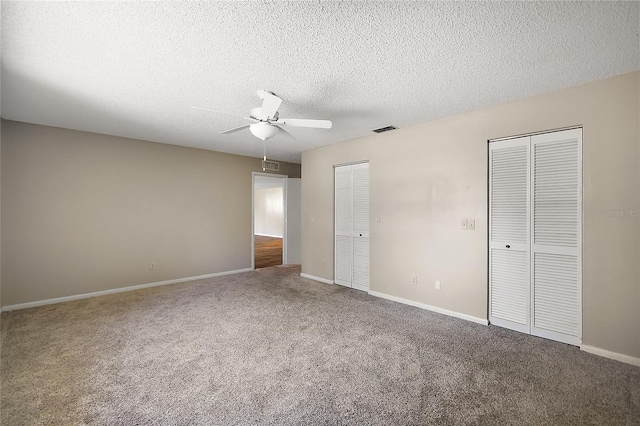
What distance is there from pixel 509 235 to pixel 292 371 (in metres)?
2.63

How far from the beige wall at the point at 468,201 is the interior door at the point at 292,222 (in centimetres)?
106

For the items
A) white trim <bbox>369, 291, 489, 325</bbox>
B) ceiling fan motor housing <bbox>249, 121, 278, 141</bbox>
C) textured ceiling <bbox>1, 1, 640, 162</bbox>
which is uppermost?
textured ceiling <bbox>1, 1, 640, 162</bbox>

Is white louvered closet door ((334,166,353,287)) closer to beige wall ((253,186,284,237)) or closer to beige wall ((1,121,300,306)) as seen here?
beige wall ((1,121,300,306))

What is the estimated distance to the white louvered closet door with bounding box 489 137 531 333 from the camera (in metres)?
2.87

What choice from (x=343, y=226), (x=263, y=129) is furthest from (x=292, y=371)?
(x=343, y=226)

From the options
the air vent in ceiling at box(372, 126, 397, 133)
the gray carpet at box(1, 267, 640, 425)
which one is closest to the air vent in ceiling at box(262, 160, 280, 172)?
the air vent in ceiling at box(372, 126, 397, 133)

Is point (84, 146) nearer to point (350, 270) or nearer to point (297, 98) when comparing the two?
point (297, 98)

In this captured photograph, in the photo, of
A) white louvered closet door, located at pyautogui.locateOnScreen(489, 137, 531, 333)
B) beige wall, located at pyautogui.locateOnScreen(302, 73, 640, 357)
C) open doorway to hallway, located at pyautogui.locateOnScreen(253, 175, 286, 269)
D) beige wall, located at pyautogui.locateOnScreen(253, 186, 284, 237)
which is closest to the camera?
beige wall, located at pyautogui.locateOnScreen(302, 73, 640, 357)

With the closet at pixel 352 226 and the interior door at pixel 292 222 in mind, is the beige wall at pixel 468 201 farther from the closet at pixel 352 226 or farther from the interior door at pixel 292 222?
the interior door at pixel 292 222

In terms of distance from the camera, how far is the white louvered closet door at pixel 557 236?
8.44 ft

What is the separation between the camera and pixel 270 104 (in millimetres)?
2299

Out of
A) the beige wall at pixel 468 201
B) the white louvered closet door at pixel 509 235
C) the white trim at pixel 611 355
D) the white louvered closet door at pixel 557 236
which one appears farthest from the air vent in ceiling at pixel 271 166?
the white trim at pixel 611 355

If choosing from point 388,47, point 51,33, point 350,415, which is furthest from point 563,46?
point 51,33

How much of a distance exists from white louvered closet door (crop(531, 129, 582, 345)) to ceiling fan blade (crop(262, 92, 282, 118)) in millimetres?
2631
